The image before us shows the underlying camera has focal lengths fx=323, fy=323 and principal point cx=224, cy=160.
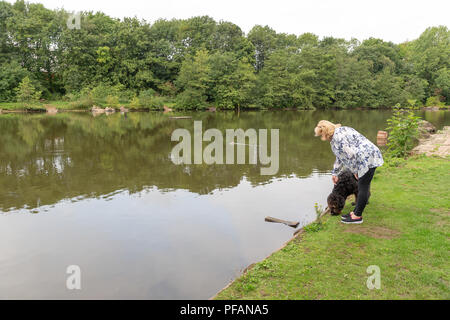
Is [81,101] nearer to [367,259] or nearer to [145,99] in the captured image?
[145,99]

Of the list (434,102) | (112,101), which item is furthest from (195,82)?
(434,102)

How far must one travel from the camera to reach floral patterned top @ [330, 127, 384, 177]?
506cm

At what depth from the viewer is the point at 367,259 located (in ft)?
14.0

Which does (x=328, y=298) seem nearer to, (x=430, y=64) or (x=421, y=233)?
(x=421, y=233)

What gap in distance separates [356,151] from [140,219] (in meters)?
4.47

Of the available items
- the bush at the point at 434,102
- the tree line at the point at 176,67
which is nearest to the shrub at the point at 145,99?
the tree line at the point at 176,67

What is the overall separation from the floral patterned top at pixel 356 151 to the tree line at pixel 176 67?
41956mm

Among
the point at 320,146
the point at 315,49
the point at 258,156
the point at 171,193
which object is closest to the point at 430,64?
the point at 315,49

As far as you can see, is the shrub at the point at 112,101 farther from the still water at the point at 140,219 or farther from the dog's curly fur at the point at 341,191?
the dog's curly fur at the point at 341,191

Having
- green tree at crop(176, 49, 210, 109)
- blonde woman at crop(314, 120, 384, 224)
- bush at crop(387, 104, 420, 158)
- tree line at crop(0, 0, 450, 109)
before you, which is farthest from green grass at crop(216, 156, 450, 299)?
tree line at crop(0, 0, 450, 109)

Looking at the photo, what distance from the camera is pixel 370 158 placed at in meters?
5.06

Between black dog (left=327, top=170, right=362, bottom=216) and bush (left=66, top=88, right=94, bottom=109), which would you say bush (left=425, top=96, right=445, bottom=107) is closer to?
bush (left=66, top=88, right=94, bottom=109)

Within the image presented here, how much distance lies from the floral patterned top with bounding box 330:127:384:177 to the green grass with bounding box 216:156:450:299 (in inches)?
41.1
